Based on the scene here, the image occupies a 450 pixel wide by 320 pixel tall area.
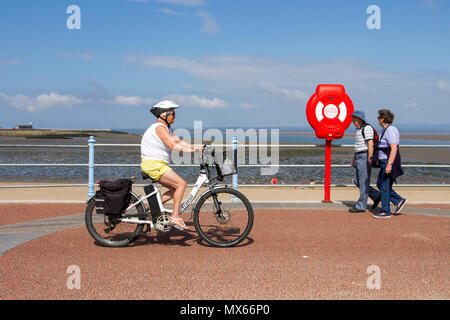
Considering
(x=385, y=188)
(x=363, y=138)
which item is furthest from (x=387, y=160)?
(x=363, y=138)

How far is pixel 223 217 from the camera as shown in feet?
19.1

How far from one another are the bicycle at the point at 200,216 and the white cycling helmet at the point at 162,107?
0.67 meters

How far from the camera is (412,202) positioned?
370 inches

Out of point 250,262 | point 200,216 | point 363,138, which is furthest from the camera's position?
point 363,138

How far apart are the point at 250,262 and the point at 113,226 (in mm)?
1829

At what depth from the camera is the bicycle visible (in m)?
5.65

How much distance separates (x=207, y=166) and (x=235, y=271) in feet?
4.89

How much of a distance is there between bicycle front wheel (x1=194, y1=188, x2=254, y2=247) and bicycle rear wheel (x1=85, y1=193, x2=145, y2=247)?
29.0 inches

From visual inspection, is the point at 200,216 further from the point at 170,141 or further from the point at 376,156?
the point at 376,156

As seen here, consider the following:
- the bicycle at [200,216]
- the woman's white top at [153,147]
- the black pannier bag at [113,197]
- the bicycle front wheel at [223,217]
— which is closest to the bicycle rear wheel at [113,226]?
the bicycle at [200,216]

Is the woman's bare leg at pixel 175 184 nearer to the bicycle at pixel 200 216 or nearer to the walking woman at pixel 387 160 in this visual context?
the bicycle at pixel 200 216

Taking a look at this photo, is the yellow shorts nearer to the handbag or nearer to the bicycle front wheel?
the bicycle front wheel

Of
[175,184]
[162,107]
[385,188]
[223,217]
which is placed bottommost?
[223,217]
